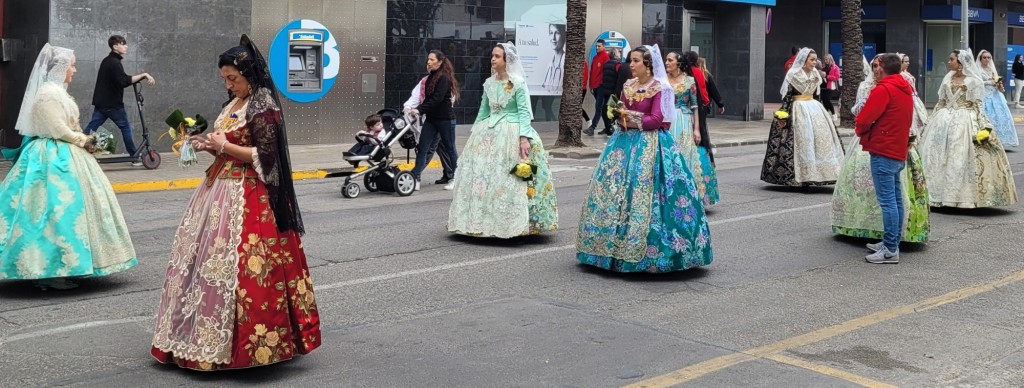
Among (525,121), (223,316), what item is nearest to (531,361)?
(223,316)

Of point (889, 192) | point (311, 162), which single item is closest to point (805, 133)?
point (889, 192)

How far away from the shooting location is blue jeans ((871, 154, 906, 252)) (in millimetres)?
9180

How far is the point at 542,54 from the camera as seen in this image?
2411cm

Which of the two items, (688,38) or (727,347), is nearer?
(727,347)

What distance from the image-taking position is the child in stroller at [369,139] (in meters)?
13.4

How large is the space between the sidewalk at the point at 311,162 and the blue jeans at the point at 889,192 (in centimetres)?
656

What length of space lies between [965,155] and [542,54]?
1319cm

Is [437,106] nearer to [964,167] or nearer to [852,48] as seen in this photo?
[964,167]

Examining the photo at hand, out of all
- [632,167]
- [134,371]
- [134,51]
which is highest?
[134,51]

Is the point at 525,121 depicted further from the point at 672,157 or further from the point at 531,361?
the point at 531,361

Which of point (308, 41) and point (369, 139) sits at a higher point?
point (308, 41)

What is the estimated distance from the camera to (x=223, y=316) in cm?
561

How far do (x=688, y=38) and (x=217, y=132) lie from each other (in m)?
23.2

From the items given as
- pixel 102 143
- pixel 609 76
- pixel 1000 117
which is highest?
pixel 609 76
